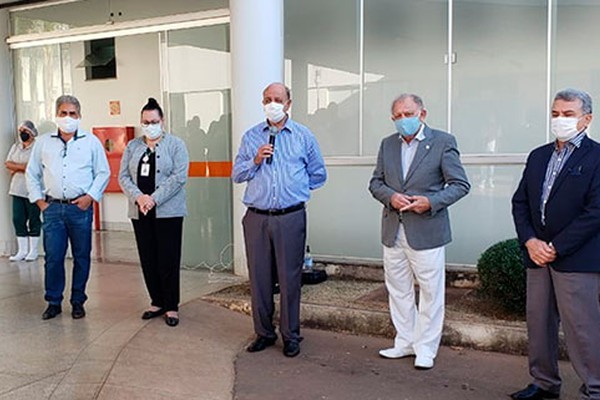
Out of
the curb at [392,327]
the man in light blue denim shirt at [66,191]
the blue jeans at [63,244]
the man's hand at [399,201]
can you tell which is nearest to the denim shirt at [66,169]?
the man in light blue denim shirt at [66,191]

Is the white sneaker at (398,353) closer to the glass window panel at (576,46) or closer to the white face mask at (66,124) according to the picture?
the glass window panel at (576,46)

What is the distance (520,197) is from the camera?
386cm

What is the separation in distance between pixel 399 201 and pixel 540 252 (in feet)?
3.25

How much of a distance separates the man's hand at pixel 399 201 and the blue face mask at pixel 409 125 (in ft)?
1.43

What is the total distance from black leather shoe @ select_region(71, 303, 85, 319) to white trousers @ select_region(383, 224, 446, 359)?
285cm

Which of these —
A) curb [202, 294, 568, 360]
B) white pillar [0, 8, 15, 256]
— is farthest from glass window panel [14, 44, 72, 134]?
curb [202, 294, 568, 360]

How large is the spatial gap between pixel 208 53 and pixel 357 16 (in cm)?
189

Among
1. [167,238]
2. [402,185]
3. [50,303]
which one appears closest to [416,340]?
[402,185]

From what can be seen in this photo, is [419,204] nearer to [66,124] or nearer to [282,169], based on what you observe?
Result: [282,169]

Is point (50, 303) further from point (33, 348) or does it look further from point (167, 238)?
point (167, 238)

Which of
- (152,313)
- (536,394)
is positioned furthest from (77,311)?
(536,394)

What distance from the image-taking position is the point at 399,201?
165 inches

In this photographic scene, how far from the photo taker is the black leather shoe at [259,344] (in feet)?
15.5

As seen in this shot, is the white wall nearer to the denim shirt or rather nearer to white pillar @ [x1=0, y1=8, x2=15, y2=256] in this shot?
white pillar @ [x1=0, y1=8, x2=15, y2=256]
